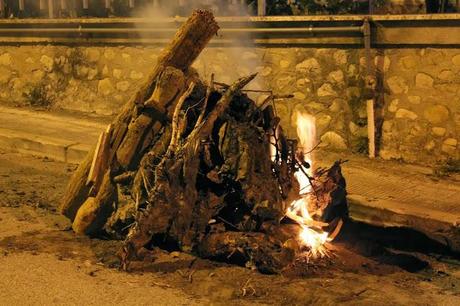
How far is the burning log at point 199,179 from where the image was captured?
490 centimetres

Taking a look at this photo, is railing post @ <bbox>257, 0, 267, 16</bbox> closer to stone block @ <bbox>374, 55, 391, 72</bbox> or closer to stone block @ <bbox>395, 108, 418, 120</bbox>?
stone block @ <bbox>374, 55, 391, 72</bbox>

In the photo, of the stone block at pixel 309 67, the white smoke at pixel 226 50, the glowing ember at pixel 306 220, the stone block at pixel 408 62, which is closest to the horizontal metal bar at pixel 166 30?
the white smoke at pixel 226 50

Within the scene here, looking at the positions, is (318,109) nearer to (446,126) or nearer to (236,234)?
(446,126)

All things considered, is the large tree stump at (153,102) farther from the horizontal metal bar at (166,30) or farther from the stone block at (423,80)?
the stone block at (423,80)

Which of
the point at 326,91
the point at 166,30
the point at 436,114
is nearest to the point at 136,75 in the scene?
the point at 166,30

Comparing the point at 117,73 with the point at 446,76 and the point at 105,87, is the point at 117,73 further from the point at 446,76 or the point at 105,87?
the point at 446,76

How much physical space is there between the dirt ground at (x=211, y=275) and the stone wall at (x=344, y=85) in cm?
196

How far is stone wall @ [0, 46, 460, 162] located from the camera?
7238 mm

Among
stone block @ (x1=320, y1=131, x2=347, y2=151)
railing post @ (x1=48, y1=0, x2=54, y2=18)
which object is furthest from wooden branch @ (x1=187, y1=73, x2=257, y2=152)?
railing post @ (x1=48, y1=0, x2=54, y2=18)

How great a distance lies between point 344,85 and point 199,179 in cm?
331

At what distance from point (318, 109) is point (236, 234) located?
3.55m

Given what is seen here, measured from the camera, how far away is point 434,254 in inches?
213

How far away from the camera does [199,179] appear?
517 cm

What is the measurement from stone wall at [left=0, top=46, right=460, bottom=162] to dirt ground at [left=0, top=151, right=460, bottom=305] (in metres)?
1.96
